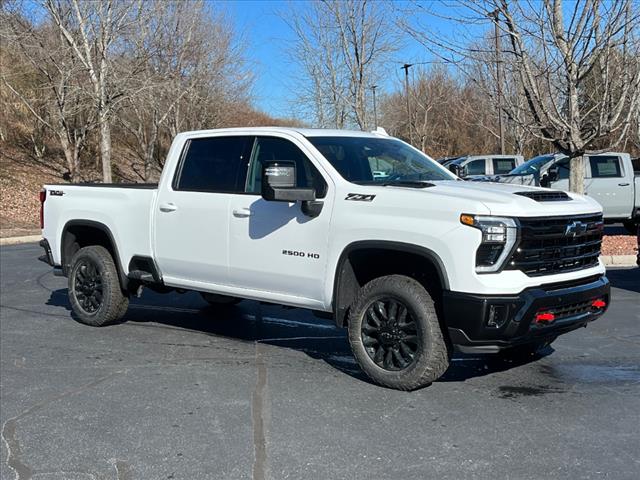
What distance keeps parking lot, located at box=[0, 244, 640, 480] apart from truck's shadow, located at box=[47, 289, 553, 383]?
0.03 m

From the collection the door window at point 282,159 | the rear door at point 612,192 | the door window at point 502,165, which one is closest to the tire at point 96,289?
the door window at point 282,159

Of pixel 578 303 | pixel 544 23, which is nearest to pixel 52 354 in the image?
pixel 578 303

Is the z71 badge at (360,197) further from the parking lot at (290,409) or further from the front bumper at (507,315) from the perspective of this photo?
the parking lot at (290,409)

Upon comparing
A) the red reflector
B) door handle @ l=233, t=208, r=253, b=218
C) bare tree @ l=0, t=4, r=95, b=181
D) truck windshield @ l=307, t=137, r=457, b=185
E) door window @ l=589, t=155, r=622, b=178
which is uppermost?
bare tree @ l=0, t=4, r=95, b=181

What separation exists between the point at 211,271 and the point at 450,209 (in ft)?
7.91

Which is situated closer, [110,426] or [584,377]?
[110,426]

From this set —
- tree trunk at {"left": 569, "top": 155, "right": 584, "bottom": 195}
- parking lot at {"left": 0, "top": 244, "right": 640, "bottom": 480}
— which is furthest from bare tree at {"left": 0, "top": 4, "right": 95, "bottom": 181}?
parking lot at {"left": 0, "top": 244, "right": 640, "bottom": 480}

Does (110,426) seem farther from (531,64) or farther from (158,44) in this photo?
(158,44)

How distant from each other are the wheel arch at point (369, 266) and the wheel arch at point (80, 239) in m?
2.76

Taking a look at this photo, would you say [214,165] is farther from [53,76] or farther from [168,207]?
[53,76]

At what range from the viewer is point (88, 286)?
7309 millimetres

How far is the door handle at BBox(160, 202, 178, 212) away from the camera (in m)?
6.36

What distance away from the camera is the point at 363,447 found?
4.05m

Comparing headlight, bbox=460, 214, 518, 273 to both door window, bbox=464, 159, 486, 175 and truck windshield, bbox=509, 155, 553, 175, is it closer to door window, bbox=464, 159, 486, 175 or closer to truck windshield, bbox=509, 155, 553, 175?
truck windshield, bbox=509, 155, 553, 175
